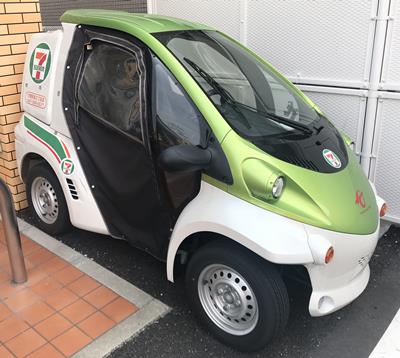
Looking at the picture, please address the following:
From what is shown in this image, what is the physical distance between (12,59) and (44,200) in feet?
4.41

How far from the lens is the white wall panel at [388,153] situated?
4.06m

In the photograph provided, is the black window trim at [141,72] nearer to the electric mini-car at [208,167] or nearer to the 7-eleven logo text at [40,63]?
the electric mini-car at [208,167]

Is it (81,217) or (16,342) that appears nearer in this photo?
(16,342)

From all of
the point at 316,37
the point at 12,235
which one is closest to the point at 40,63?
the point at 12,235

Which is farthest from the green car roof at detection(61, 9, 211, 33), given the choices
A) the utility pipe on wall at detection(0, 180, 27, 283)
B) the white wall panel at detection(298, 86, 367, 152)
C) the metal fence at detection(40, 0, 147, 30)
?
the metal fence at detection(40, 0, 147, 30)

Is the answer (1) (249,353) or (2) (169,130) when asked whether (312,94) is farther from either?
(1) (249,353)

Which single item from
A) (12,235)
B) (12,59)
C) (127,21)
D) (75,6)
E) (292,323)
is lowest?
(292,323)

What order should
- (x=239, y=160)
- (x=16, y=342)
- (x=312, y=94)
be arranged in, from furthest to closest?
(x=312, y=94) → (x=16, y=342) → (x=239, y=160)

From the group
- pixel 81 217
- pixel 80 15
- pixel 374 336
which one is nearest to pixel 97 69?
pixel 80 15

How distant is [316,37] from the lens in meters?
4.27

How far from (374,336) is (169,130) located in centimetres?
190

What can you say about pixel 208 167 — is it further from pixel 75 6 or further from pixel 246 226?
pixel 75 6

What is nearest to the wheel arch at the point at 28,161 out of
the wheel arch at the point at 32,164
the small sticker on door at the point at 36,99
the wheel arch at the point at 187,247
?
the wheel arch at the point at 32,164

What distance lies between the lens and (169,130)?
2924mm
